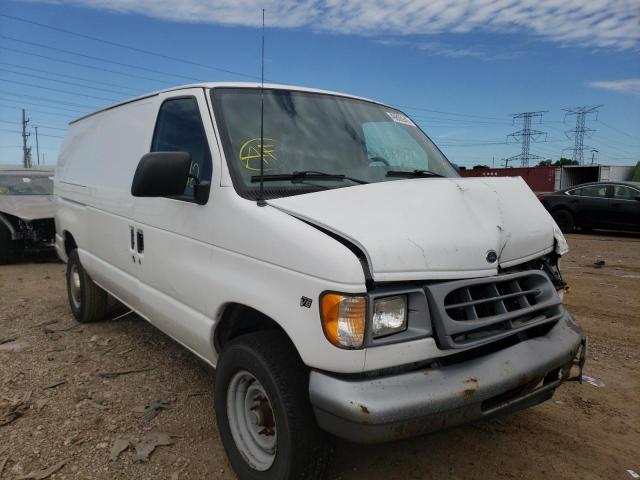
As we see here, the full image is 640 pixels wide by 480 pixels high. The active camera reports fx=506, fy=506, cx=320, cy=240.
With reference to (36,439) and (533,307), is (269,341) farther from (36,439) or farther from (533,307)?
(36,439)

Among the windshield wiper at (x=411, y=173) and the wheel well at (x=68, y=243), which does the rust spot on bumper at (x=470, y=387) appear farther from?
the wheel well at (x=68, y=243)

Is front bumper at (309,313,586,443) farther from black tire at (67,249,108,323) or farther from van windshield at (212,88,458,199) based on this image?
black tire at (67,249,108,323)

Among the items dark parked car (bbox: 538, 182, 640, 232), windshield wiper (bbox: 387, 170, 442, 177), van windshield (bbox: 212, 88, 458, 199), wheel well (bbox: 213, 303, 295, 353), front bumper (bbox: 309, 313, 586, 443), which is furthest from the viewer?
dark parked car (bbox: 538, 182, 640, 232)

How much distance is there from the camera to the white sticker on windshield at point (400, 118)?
374 centimetres

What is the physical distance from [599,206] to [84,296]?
13.3 meters

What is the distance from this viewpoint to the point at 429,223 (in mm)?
2256

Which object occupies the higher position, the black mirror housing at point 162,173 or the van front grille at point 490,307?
the black mirror housing at point 162,173

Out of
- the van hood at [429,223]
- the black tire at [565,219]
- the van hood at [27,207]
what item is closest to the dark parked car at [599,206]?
the black tire at [565,219]

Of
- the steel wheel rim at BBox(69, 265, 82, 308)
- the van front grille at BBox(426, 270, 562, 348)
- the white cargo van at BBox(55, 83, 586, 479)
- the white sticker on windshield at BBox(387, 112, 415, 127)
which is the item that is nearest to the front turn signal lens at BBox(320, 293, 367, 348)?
the white cargo van at BBox(55, 83, 586, 479)

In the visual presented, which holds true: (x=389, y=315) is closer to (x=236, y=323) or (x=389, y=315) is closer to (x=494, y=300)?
(x=494, y=300)

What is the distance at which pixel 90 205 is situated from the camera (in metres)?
4.58

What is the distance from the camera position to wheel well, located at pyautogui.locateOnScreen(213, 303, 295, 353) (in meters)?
2.60

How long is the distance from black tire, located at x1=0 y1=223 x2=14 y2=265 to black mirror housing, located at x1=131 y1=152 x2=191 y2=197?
295 inches

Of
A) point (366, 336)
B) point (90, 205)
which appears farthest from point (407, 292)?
point (90, 205)
